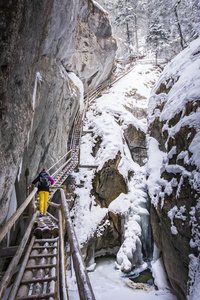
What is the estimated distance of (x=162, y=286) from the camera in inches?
267

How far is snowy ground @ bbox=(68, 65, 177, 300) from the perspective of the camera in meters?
8.01

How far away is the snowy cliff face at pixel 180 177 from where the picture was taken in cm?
482

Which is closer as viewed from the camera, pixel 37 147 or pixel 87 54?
pixel 37 147

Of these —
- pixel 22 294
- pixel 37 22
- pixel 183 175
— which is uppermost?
pixel 37 22

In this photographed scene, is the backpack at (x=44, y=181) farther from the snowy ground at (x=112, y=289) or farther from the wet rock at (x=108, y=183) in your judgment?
the wet rock at (x=108, y=183)

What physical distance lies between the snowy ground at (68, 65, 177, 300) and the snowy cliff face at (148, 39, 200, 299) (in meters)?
1.67

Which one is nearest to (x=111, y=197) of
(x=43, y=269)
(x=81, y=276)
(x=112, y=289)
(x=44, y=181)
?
(x=112, y=289)

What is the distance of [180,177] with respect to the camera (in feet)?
18.5

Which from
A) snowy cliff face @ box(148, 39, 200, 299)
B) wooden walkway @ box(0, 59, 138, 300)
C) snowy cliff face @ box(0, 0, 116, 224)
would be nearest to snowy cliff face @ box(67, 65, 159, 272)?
snowy cliff face @ box(0, 0, 116, 224)

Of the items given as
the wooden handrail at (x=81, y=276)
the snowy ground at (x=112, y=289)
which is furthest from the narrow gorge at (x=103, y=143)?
the wooden handrail at (x=81, y=276)

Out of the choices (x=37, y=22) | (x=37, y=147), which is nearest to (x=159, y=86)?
(x=37, y=22)

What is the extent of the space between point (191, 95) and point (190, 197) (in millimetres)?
3207

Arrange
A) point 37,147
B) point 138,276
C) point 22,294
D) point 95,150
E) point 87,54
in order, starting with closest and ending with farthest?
point 22,294 < point 37,147 < point 138,276 < point 95,150 < point 87,54

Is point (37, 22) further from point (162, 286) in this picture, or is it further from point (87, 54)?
point (87, 54)
